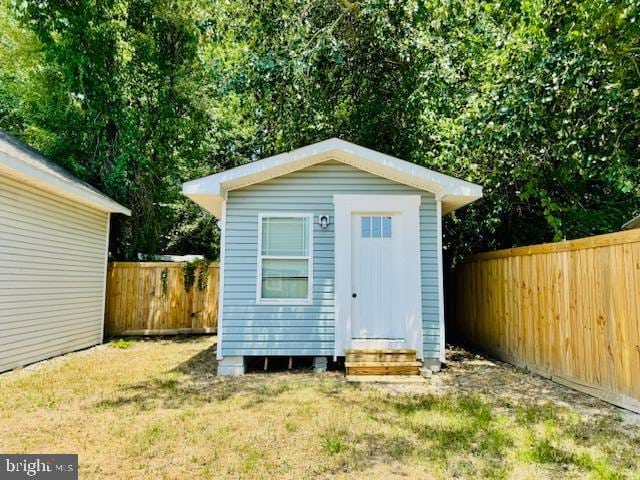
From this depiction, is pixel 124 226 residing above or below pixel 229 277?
above

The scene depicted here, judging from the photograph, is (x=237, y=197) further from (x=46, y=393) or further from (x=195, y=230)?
(x=195, y=230)

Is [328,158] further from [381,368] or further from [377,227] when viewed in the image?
[381,368]

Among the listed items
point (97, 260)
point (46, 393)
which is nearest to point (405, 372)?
point (46, 393)

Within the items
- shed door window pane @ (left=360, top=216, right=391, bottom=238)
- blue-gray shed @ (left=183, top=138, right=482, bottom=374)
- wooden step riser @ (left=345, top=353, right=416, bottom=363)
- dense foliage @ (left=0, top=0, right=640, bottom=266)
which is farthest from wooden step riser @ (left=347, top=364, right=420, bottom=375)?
dense foliage @ (left=0, top=0, right=640, bottom=266)

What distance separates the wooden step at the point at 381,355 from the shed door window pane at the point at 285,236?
5.42ft

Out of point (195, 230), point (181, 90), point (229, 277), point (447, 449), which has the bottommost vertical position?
point (447, 449)

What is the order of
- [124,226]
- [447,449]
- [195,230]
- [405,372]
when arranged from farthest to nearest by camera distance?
[195,230], [124,226], [405,372], [447,449]

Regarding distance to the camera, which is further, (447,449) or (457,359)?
(457,359)

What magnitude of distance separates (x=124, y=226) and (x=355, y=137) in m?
6.43

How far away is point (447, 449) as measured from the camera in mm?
3658

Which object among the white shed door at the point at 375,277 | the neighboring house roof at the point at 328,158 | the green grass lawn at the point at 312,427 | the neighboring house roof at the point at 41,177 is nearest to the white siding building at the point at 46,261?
the neighboring house roof at the point at 41,177

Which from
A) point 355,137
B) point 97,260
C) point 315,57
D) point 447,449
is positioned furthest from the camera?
point 355,137

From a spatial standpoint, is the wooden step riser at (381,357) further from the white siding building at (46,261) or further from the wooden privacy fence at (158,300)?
the wooden privacy fence at (158,300)

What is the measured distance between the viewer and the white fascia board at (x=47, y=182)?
6.01 meters
